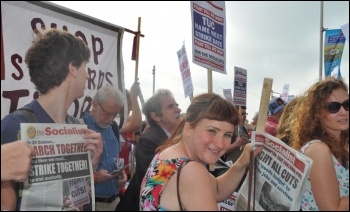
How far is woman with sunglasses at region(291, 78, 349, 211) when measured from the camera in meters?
2.18

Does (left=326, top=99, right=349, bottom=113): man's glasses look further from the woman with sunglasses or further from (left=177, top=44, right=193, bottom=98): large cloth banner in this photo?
(left=177, top=44, right=193, bottom=98): large cloth banner

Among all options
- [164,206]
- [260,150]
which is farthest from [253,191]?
[164,206]

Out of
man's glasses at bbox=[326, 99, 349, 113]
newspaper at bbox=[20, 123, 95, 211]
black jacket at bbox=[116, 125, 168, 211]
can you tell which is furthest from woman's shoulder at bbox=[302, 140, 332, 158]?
black jacket at bbox=[116, 125, 168, 211]

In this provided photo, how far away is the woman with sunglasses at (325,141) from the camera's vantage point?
2.18 meters

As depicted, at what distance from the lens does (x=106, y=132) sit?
367 cm

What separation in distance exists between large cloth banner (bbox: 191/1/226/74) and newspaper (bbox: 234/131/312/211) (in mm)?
2137

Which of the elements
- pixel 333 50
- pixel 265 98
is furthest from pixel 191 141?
pixel 333 50

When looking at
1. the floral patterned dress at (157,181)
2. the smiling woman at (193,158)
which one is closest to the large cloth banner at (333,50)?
the smiling woman at (193,158)

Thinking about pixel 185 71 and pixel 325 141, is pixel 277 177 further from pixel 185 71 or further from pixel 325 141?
pixel 185 71

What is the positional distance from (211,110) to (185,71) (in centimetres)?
493

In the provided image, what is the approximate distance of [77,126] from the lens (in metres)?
1.96

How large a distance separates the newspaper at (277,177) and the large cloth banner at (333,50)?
19.5 ft

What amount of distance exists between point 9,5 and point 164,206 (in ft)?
6.14

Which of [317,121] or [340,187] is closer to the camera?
[340,187]
